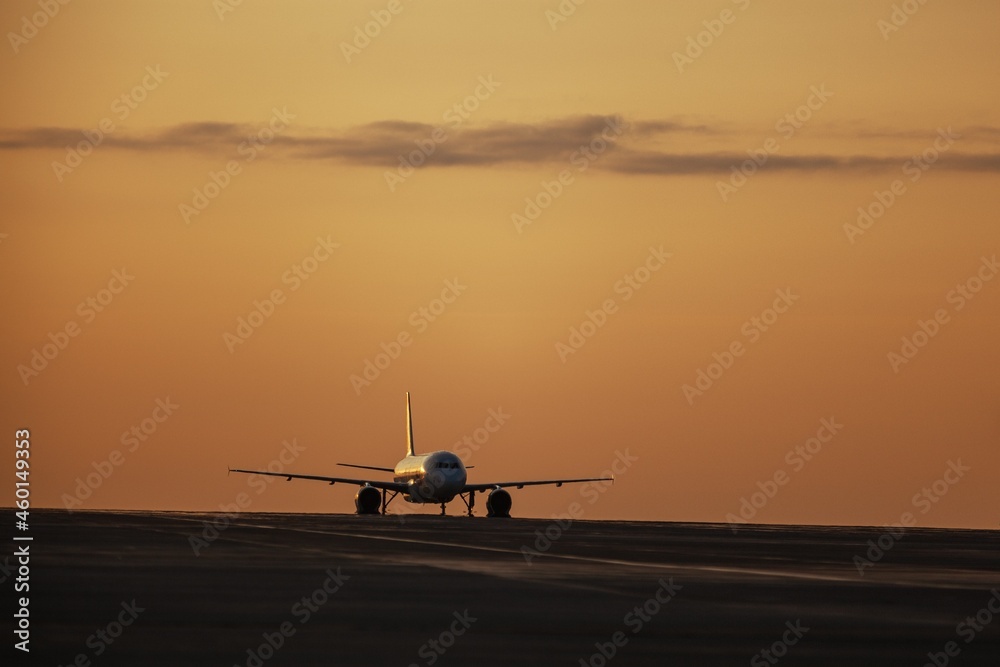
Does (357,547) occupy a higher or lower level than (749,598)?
higher

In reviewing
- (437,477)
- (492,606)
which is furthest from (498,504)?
(492,606)

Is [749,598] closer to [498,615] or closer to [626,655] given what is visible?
[498,615]

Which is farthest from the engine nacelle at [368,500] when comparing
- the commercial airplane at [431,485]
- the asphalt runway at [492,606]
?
the asphalt runway at [492,606]

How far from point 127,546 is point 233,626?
796 inches

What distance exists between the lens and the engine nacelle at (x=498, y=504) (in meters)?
107

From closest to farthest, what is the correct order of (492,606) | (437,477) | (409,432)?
(492,606) → (437,477) → (409,432)

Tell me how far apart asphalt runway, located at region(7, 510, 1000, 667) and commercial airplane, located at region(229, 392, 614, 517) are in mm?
63501

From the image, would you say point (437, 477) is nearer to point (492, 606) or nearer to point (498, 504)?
point (498, 504)

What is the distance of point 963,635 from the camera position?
21.4 metres

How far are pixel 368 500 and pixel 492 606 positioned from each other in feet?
291

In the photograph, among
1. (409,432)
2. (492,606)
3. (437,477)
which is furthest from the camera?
(409,432)

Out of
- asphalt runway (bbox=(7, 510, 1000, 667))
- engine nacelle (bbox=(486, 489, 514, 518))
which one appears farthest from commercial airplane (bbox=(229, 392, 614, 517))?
asphalt runway (bbox=(7, 510, 1000, 667))

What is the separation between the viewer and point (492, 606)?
78.9 ft

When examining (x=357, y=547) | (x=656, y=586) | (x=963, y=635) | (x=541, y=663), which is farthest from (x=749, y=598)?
(x=357, y=547)
